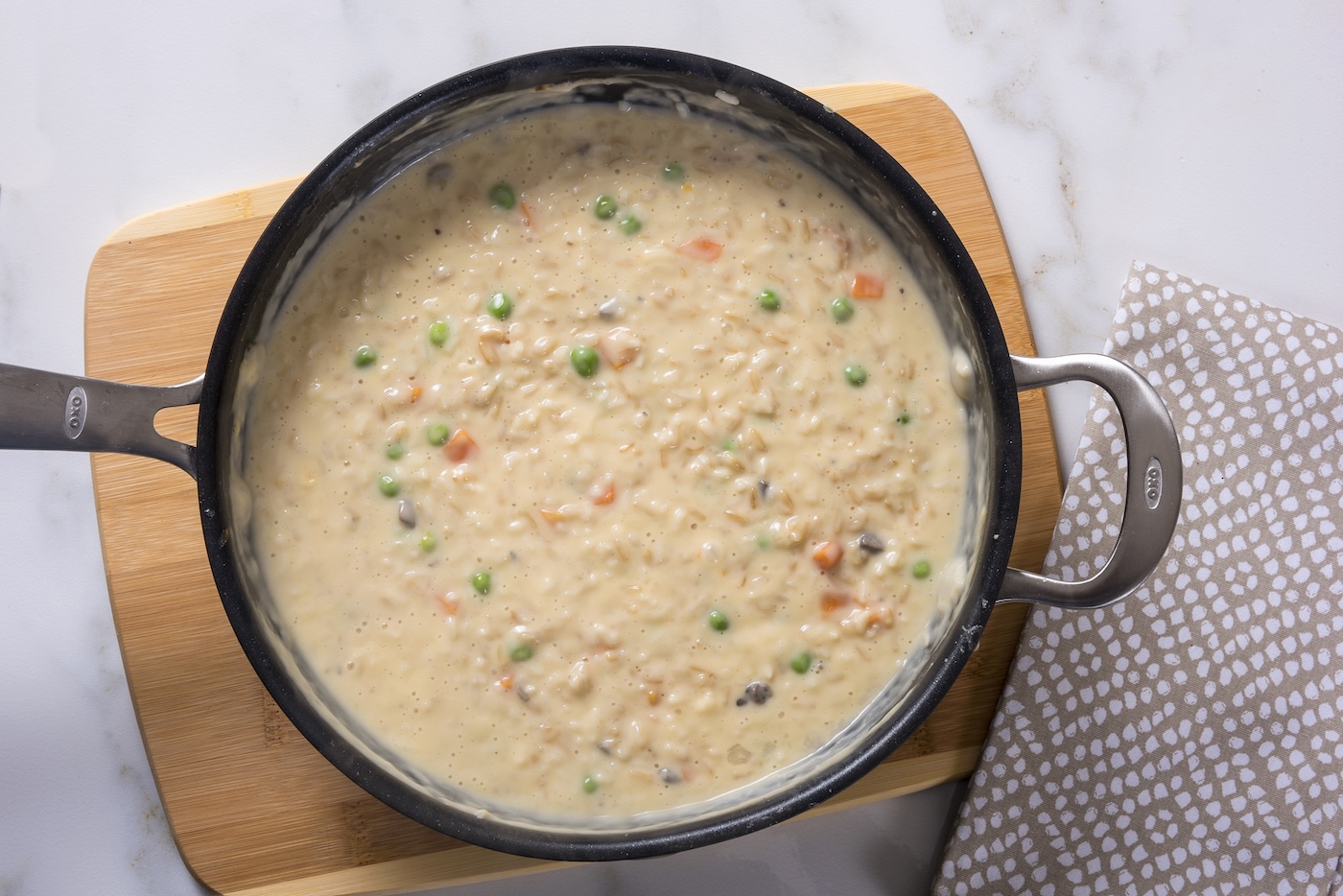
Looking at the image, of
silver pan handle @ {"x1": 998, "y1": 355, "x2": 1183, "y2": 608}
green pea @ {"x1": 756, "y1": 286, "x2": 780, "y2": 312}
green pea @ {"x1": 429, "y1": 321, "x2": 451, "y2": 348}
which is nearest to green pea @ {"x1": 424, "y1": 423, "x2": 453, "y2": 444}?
green pea @ {"x1": 429, "y1": 321, "x2": 451, "y2": 348}

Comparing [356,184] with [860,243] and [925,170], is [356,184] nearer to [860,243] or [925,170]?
[860,243]

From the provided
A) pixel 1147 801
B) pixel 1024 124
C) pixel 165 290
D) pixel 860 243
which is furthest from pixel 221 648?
pixel 1024 124

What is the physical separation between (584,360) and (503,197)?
0.47 m

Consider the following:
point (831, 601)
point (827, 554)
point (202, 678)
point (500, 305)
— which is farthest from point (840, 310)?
point (202, 678)

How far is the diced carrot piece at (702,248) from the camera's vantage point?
2447 millimetres

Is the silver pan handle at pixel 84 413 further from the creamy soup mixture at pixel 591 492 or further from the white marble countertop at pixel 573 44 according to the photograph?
the white marble countertop at pixel 573 44

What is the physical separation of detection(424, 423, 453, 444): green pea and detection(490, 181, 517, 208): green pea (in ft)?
1.85

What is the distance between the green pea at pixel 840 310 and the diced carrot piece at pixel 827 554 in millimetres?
543

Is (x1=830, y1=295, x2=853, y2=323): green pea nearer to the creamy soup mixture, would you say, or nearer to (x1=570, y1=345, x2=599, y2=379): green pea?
the creamy soup mixture

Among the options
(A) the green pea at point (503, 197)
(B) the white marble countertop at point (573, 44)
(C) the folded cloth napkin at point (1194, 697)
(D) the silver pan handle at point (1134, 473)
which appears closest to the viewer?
(D) the silver pan handle at point (1134, 473)

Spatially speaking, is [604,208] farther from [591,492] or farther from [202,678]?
[202,678]

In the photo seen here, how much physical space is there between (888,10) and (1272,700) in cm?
212

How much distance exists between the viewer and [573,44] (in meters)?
2.83

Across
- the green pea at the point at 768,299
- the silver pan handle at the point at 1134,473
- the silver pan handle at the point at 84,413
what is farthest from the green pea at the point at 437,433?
the silver pan handle at the point at 1134,473
